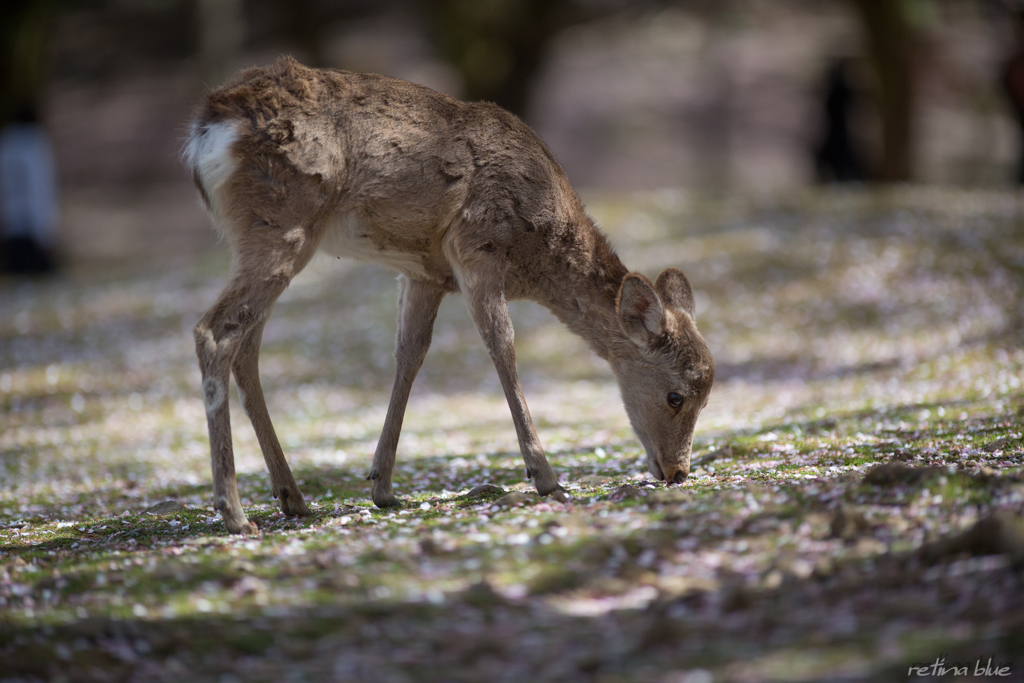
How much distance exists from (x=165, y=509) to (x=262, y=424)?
105 cm

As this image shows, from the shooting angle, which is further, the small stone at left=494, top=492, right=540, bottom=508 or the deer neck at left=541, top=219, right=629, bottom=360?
the deer neck at left=541, top=219, right=629, bottom=360

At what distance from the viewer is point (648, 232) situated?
16250 mm

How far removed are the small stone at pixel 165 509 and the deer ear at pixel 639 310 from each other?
350 cm

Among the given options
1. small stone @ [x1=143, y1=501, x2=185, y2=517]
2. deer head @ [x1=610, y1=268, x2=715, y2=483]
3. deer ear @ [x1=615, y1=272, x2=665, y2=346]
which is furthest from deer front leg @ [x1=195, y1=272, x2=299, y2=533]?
deer head @ [x1=610, y1=268, x2=715, y2=483]

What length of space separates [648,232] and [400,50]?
2613 cm

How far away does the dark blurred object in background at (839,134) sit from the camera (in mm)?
21703

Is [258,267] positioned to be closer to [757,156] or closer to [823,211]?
[823,211]

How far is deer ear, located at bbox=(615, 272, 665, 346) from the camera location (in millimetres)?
6422

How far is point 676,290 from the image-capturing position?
7.15 m

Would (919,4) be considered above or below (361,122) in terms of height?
above

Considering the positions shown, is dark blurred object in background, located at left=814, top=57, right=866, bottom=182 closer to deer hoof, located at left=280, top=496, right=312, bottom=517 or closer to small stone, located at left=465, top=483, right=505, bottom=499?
small stone, located at left=465, top=483, right=505, bottom=499

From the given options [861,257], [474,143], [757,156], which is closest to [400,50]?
[757,156]

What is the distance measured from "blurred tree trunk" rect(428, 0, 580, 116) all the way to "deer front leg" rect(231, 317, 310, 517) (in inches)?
610

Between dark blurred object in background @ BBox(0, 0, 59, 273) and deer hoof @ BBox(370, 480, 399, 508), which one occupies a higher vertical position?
dark blurred object in background @ BBox(0, 0, 59, 273)
